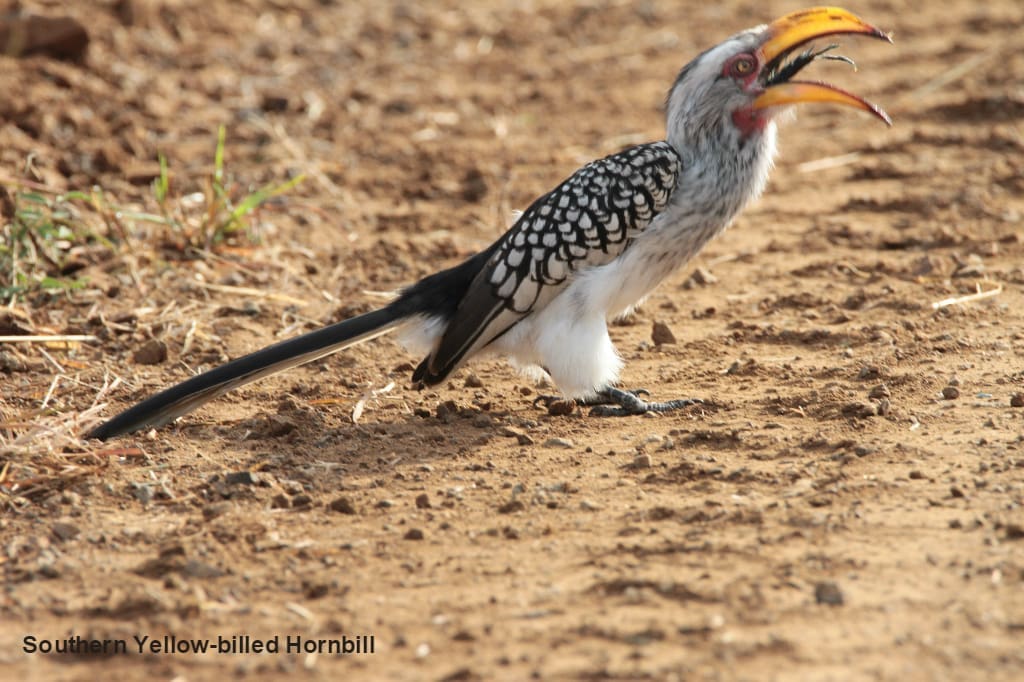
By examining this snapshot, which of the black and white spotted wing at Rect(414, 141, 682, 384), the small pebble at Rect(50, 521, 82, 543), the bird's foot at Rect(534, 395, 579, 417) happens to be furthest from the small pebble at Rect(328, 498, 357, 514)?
the bird's foot at Rect(534, 395, 579, 417)

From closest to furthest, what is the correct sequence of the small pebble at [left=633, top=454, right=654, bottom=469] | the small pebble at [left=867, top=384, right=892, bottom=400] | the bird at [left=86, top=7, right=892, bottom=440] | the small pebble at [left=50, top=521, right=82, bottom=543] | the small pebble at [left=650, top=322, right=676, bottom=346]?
the small pebble at [left=50, top=521, right=82, bottom=543] < the small pebble at [left=633, top=454, right=654, bottom=469] < the small pebble at [left=867, top=384, right=892, bottom=400] < the bird at [left=86, top=7, right=892, bottom=440] < the small pebble at [left=650, top=322, right=676, bottom=346]

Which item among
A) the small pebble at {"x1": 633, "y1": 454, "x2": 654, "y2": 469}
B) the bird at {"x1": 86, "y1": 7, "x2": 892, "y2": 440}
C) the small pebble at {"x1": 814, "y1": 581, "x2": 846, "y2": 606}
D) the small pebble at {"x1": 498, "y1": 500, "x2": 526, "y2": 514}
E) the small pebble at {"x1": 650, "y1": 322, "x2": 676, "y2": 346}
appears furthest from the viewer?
the small pebble at {"x1": 650, "y1": 322, "x2": 676, "y2": 346}

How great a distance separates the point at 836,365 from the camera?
4.35m

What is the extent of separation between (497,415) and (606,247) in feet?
2.35

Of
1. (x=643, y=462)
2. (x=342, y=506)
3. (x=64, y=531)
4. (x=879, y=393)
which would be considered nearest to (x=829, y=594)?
(x=643, y=462)

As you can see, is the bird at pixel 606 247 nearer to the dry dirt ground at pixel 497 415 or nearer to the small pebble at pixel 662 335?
the dry dirt ground at pixel 497 415

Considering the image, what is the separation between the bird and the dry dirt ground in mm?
245

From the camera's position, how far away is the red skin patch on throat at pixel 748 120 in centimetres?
436

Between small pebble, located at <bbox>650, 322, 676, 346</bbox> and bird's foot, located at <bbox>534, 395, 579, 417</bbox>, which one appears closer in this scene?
bird's foot, located at <bbox>534, 395, 579, 417</bbox>

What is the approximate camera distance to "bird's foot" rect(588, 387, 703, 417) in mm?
4195

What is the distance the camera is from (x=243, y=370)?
4.02 m

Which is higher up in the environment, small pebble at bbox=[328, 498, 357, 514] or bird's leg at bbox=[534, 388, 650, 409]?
bird's leg at bbox=[534, 388, 650, 409]

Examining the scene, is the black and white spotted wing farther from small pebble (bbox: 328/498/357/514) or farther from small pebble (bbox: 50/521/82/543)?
small pebble (bbox: 50/521/82/543)

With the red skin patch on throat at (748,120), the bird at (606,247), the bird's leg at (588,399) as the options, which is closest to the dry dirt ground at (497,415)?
the bird's leg at (588,399)
